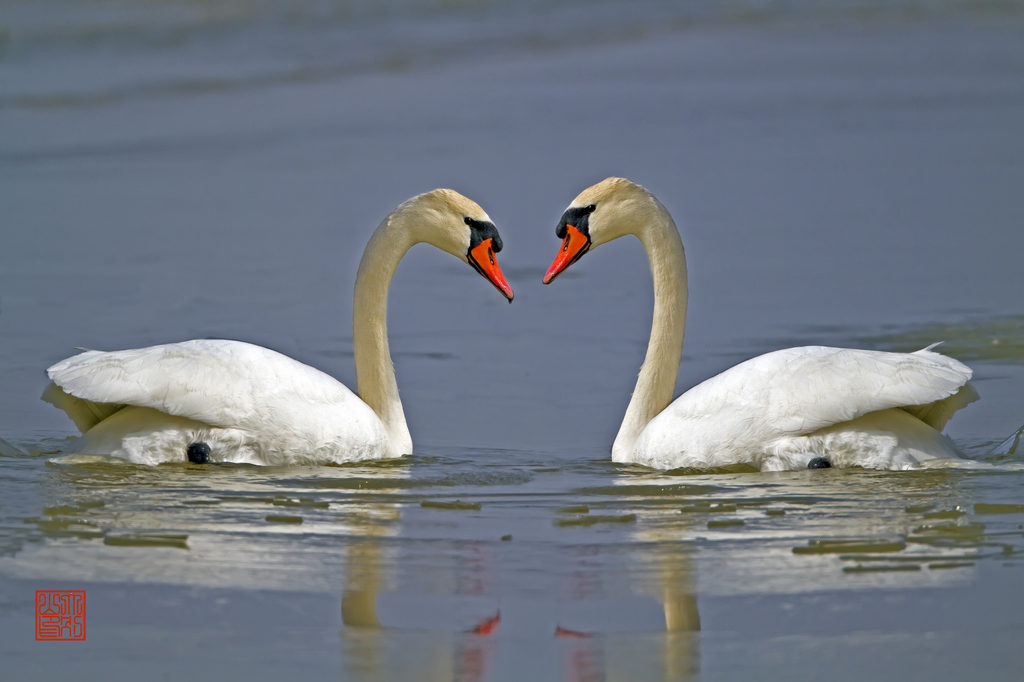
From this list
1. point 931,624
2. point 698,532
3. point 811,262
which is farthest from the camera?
point 811,262

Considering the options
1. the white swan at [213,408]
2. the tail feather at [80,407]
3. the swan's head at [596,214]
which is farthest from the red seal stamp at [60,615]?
the swan's head at [596,214]

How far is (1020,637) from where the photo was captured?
499 centimetres

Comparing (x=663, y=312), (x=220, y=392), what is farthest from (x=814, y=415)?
(x=220, y=392)

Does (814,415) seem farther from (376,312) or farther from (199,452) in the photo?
(199,452)

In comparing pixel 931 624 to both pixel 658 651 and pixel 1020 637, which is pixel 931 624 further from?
pixel 658 651

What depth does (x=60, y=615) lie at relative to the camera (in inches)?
206

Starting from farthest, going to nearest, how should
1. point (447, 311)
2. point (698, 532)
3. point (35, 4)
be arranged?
point (35, 4) → point (447, 311) → point (698, 532)

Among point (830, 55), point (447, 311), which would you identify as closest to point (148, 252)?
point (447, 311)

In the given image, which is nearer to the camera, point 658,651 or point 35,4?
point 658,651

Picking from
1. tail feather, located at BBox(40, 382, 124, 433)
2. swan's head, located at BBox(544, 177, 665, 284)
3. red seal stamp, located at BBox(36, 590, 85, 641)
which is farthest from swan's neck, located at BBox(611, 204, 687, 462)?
red seal stamp, located at BBox(36, 590, 85, 641)

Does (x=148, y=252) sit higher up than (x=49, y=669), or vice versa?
(x=148, y=252)

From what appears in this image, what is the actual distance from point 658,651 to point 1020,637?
116 centimetres

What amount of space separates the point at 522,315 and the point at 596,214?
2781 mm

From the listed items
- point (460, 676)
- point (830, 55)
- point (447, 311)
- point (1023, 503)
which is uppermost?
point (830, 55)
